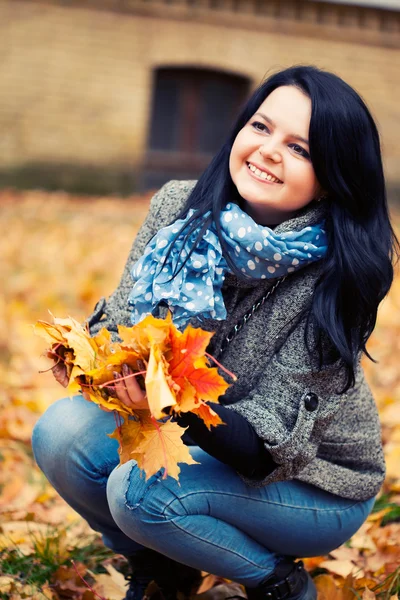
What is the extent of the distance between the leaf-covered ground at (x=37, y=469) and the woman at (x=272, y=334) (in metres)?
0.22

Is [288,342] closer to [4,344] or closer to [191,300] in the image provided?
[191,300]

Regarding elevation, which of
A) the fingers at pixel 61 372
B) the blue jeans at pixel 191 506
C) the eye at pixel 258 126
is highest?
the eye at pixel 258 126

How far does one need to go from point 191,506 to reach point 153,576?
0.33 meters

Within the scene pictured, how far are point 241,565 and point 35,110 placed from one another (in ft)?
26.1

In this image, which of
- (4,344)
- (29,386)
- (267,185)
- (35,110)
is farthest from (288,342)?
(35,110)

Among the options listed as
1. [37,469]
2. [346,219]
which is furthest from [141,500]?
[37,469]

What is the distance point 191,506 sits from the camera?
1.71 m

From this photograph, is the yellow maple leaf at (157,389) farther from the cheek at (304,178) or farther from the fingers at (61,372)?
the cheek at (304,178)

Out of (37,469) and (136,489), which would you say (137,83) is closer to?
(37,469)

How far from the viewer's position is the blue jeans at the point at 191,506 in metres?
1.70

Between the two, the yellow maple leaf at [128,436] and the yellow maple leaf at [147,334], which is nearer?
the yellow maple leaf at [147,334]

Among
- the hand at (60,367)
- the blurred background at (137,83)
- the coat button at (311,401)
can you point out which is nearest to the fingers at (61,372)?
the hand at (60,367)

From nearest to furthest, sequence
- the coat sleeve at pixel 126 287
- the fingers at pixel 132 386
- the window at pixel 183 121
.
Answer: the fingers at pixel 132 386 → the coat sleeve at pixel 126 287 → the window at pixel 183 121

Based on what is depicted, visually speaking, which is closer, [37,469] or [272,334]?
[272,334]
